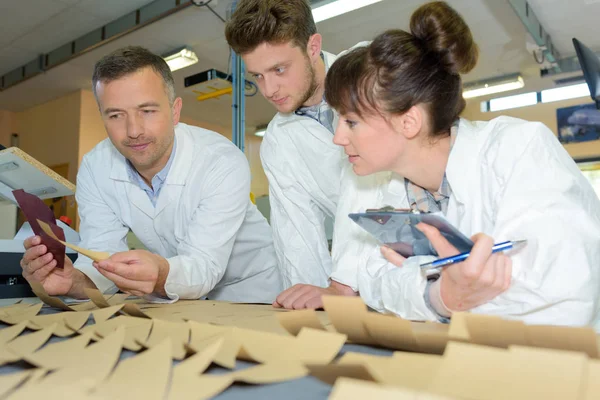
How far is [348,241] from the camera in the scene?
117 centimetres

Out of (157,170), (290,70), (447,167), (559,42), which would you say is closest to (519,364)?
(447,167)

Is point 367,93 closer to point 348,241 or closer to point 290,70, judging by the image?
point 348,241

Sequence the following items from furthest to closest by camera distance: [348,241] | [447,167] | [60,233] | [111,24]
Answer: [111,24], [348,241], [60,233], [447,167]

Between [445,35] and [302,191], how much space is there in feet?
2.43

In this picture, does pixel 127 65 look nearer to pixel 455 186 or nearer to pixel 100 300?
pixel 100 300

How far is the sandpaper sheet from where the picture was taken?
1.04 meters

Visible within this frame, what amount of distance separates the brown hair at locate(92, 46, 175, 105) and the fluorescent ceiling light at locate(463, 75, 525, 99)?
15.8 ft

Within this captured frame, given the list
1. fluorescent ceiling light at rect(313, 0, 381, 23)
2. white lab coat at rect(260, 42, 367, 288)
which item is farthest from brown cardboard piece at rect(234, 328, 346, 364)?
fluorescent ceiling light at rect(313, 0, 381, 23)

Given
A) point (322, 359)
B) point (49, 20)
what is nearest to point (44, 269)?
point (322, 359)

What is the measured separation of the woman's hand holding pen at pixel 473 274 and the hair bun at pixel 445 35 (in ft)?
1.30

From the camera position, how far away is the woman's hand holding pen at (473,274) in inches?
25.9

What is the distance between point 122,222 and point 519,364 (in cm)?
136

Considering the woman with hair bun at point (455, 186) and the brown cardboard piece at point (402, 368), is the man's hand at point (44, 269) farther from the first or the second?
the brown cardboard piece at point (402, 368)

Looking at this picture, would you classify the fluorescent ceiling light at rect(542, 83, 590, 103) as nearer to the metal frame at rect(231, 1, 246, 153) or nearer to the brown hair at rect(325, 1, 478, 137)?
the metal frame at rect(231, 1, 246, 153)
